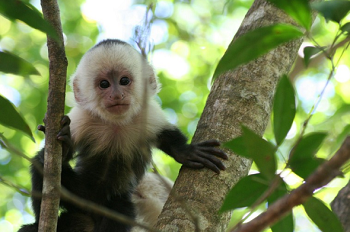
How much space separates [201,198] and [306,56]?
0.98 meters

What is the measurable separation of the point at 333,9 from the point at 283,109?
367 mm

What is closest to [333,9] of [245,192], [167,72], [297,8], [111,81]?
[297,8]

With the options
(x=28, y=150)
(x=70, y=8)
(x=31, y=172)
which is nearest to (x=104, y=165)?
(x=31, y=172)

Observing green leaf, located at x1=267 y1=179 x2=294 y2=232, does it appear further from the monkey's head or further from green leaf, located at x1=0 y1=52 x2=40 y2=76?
the monkey's head

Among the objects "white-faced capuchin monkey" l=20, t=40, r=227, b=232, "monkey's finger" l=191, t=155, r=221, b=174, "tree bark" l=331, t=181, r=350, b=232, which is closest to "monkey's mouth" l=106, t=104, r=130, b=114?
"white-faced capuchin monkey" l=20, t=40, r=227, b=232

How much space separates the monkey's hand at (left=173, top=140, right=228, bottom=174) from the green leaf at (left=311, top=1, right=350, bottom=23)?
1.21 m

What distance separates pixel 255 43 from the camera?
1619 millimetres

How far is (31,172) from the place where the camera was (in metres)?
3.39

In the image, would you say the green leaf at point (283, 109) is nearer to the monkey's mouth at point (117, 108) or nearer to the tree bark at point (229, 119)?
the tree bark at point (229, 119)

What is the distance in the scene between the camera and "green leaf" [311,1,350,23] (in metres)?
1.47

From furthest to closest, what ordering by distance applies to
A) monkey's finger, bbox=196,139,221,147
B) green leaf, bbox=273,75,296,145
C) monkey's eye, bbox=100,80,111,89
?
monkey's eye, bbox=100,80,111,89, monkey's finger, bbox=196,139,221,147, green leaf, bbox=273,75,296,145

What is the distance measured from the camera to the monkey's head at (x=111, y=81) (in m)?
3.55

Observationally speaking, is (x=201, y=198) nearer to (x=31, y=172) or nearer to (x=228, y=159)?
(x=228, y=159)

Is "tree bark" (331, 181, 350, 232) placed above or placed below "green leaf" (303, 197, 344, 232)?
above
